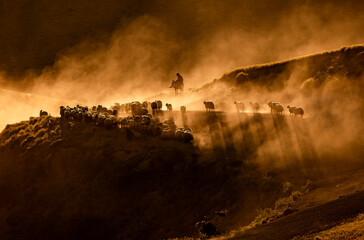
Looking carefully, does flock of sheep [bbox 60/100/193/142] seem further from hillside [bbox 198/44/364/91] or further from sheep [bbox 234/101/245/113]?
hillside [bbox 198/44/364/91]

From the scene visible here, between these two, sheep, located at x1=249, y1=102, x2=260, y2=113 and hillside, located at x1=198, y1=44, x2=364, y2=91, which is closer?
sheep, located at x1=249, y1=102, x2=260, y2=113

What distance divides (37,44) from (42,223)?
78508mm

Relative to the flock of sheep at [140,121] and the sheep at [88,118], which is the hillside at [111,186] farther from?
the sheep at [88,118]

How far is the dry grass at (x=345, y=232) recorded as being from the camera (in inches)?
582

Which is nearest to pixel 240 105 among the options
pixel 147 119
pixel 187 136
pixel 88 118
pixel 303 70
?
pixel 187 136

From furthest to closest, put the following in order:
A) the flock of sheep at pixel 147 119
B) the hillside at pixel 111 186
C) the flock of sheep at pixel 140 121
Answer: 1. the flock of sheep at pixel 147 119
2. the flock of sheep at pixel 140 121
3. the hillside at pixel 111 186

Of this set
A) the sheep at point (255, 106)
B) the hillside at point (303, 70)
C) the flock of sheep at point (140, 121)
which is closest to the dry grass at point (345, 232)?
the flock of sheep at point (140, 121)

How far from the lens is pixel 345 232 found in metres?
15.1

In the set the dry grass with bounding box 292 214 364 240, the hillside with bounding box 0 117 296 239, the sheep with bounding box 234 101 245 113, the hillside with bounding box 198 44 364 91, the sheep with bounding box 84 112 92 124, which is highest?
the hillside with bounding box 198 44 364 91

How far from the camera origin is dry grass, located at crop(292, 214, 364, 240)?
582 inches

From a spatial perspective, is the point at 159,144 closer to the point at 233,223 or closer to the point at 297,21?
the point at 233,223

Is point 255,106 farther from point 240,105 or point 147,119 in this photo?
point 147,119

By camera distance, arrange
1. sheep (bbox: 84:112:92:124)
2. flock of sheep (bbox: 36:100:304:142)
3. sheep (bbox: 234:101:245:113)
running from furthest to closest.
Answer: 1. sheep (bbox: 234:101:245:113)
2. sheep (bbox: 84:112:92:124)
3. flock of sheep (bbox: 36:100:304:142)

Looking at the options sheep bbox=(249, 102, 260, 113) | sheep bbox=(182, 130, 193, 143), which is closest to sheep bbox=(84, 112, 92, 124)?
sheep bbox=(182, 130, 193, 143)
